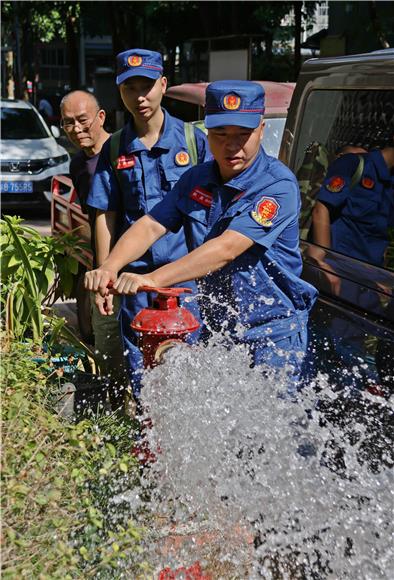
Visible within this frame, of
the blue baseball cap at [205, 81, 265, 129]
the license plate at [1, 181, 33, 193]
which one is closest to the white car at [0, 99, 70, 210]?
the license plate at [1, 181, 33, 193]

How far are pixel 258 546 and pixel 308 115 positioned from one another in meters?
2.13

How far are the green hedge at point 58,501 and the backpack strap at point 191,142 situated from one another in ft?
5.47

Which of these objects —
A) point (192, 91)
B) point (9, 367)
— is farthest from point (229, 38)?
point (9, 367)

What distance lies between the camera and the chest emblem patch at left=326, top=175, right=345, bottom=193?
387 cm

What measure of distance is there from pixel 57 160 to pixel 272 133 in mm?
8710

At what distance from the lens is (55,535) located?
7.81 feet

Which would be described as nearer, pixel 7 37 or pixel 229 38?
pixel 229 38

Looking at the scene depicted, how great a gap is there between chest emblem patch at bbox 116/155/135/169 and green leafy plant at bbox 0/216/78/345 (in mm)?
715

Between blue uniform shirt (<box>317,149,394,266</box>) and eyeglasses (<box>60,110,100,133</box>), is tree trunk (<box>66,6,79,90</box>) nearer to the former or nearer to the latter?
eyeglasses (<box>60,110,100,133</box>)

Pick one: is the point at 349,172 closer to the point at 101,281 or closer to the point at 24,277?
the point at 101,281

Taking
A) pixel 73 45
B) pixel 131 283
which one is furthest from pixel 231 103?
pixel 73 45

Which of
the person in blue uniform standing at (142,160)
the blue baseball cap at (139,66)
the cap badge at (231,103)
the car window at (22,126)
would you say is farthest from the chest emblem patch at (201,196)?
the car window at (22,126)

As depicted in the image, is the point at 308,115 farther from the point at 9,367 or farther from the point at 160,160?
the point at 9,367

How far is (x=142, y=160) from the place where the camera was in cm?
436
